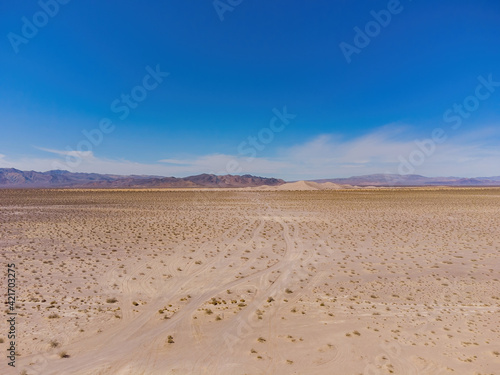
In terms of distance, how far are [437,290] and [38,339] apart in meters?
10.2

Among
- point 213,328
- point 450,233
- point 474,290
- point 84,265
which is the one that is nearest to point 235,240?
point 84,265

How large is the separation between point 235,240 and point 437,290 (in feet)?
31.7

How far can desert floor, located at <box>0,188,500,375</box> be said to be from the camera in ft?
16.5

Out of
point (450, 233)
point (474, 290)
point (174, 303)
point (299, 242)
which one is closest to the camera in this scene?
point (174, 303)

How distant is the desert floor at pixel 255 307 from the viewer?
5.02 metres

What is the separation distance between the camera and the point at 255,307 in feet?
23.5

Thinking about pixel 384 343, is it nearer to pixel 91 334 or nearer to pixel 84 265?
pixel 91 334

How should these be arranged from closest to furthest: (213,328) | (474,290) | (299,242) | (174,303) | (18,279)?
(213,328) → (174,303) → (474,290) → (18,279) → (299,242)

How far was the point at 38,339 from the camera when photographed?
552cm

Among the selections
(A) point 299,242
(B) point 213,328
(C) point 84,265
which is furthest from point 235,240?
(B) point 213,328

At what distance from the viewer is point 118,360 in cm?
501

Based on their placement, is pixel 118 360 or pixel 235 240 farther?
pixel 235 240

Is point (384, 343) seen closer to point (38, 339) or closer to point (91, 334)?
point (91, 334)

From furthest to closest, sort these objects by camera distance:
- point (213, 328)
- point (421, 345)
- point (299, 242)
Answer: point (299, 242)
point (213, 328)
point (421, 345)
